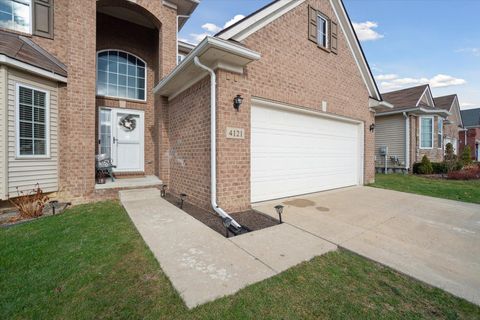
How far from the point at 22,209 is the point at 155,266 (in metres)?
4.30

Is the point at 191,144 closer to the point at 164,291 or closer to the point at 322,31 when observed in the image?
the point at 164,291

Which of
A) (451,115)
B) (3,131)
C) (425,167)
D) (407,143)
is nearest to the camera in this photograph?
(3,131)

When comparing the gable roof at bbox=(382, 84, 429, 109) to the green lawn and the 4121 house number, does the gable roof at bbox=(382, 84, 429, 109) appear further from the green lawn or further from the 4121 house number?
the green lawn

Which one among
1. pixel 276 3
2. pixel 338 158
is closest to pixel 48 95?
pixel 276 3

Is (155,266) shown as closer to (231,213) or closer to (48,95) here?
(231,213)

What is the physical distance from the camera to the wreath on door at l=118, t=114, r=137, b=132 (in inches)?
313

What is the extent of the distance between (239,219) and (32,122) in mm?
5845

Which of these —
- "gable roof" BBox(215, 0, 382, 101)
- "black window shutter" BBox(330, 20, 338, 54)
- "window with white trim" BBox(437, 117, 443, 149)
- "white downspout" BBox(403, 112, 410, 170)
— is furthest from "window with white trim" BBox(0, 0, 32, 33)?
"window with white trim" BBox(437, 117, 443, 149)

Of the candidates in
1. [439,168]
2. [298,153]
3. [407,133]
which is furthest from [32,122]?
[439,168]

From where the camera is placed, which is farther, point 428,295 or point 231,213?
point 231,213

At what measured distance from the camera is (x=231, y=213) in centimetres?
473

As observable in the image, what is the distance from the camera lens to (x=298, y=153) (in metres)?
6.45

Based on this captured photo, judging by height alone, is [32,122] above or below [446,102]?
below

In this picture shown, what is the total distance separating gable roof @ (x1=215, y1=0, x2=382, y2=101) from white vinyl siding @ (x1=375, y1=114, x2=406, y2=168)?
23.0 ft
